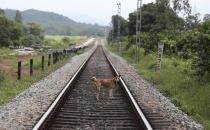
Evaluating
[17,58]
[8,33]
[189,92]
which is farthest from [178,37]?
[8,33]

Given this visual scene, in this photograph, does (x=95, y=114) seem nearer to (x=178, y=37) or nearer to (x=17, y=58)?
(x=178, y=37)

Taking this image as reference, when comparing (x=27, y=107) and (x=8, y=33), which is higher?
(x=8, y=33)

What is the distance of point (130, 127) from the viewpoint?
5.15 metres

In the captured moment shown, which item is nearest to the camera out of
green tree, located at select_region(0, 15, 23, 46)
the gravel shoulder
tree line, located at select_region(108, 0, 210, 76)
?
the gravel shoulder

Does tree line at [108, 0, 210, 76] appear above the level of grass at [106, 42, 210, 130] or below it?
above

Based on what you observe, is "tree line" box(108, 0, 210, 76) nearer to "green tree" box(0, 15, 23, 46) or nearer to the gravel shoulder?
the gravel shoulder

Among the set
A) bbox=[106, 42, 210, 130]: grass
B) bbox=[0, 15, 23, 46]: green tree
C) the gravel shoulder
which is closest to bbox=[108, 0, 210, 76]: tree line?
bbox=[106, 42, 210, 130]: grass

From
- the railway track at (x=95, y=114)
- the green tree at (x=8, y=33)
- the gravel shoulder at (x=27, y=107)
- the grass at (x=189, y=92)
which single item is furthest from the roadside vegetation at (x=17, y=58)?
the grass at (x=189, y=92)

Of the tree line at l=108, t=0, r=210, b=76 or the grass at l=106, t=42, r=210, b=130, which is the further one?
the tree line at l=108, t=0, r=210, b=76

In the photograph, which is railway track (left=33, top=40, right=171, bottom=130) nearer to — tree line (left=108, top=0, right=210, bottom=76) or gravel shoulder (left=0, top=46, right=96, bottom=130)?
gravel shoulder (left=0, top=46, right=96, bottom=130)

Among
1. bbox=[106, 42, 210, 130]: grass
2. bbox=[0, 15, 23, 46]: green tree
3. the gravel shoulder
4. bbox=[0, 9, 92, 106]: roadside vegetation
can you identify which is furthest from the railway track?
bbox=[0, 15, 23, 46]: green tree

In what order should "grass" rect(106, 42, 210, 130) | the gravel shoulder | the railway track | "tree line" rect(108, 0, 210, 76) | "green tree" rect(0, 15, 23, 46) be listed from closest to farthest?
the railway track → the gravel shoulder → "grass" rect(106, 42, 210, 130) → "tree line" rect(108, 0, 210, 76) → "green tree" rect(0, 15, 23, 46)

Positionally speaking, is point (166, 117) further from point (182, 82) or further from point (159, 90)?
point (182, 82)

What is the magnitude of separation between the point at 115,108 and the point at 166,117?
1.39 m
